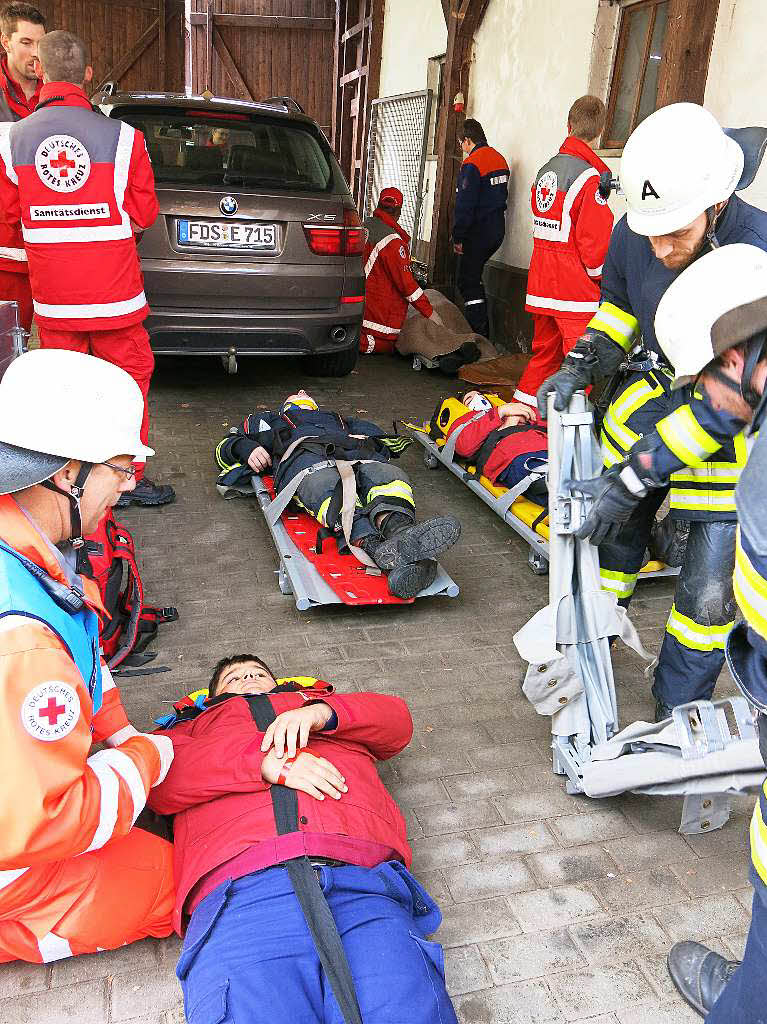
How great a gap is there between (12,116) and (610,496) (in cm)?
415

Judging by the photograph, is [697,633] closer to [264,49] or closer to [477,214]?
[477,214]

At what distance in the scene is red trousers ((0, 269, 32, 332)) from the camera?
15.6ft

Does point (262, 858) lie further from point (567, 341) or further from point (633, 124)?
point (633, 124)

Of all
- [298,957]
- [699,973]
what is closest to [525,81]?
[699,973]

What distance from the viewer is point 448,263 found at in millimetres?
9836

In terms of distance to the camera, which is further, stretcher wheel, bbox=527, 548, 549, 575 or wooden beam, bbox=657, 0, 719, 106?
wooden beam, bbox=657, 0, 719, 106

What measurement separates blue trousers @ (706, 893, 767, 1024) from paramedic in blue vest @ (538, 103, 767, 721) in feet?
3.96

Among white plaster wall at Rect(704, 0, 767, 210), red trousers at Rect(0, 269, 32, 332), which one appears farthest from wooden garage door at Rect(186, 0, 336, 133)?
red trousers at Rect(0, 269, 32, 332)

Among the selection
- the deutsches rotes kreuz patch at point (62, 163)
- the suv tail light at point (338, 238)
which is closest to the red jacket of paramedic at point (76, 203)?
the deutsches rotes kreuz patch at point (62, 163)

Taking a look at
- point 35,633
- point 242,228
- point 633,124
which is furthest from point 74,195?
point 633,124

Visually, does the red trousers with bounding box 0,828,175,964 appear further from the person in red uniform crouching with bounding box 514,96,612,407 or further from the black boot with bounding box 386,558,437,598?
the person in red uniform crouching with bounding box 514,96,612,407

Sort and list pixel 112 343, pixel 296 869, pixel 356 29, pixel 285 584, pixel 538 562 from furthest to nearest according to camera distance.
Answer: pixel 356 29 → pixel 112 343 → pixel 538 562 → pixel 285 584 → pixel 296 869

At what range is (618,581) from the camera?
3086 mm

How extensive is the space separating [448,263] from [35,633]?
8833mm
